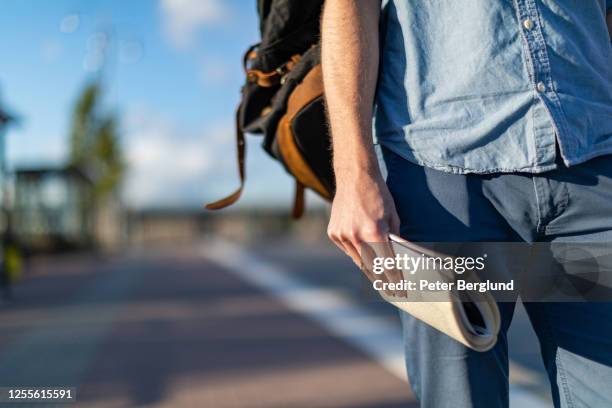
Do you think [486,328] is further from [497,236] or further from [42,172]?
[42,172]

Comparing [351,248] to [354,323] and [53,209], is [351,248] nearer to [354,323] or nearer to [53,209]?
[354,323]

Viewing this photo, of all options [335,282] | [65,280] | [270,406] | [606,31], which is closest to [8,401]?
[270,406]

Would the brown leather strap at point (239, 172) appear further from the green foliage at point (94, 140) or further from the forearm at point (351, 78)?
the green foliage at point (94, 140)

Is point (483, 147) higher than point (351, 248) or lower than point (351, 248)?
higher

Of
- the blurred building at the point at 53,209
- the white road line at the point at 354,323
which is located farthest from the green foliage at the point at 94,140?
the white road line at the point at 354,323

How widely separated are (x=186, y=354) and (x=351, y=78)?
405 centimetres

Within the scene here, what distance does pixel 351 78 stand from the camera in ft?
4.15

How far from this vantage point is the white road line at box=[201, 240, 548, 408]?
387 cm

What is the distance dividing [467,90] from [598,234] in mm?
335

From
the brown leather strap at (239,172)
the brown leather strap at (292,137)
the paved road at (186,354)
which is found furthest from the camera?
the paved road at (186,354)

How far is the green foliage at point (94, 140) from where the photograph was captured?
2403 cm

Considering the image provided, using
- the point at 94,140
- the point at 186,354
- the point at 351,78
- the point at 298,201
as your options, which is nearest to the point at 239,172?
the point at 298,201

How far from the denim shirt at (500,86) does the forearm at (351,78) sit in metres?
0.07

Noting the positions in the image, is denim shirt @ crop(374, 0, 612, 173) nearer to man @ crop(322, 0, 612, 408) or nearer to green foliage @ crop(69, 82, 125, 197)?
man @ crop(322, 0, 612, 408)
